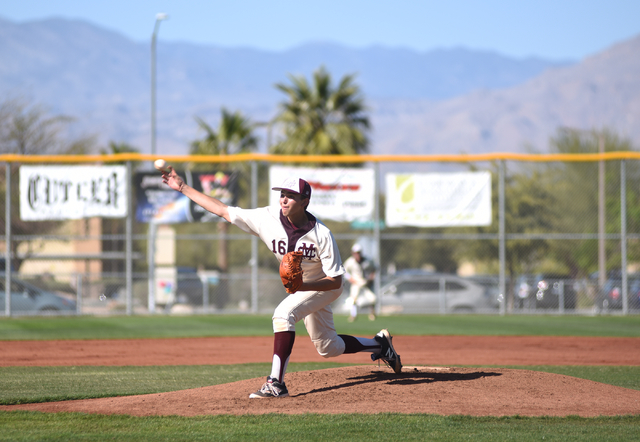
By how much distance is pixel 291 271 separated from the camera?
18.0ft

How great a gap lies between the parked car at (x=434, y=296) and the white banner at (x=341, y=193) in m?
2.54

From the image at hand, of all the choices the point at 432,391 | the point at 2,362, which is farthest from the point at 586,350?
the point at 2,362

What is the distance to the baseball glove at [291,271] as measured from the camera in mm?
5488

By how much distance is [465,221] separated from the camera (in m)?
18.0

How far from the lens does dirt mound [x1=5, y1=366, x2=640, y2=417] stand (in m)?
5.62

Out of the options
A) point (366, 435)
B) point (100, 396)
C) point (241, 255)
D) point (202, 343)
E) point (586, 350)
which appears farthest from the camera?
point (241, 255)

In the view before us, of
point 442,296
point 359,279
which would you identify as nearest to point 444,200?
point 442,296

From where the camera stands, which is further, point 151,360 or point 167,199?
point 167,199

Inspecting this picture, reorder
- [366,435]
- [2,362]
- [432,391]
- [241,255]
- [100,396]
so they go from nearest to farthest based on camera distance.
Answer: [366,435], [432,391], [100,396], [2,362], [241,255]

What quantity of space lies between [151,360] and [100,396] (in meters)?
3.54

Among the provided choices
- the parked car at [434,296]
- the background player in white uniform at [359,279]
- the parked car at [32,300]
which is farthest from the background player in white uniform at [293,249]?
the parked car at [434,296]

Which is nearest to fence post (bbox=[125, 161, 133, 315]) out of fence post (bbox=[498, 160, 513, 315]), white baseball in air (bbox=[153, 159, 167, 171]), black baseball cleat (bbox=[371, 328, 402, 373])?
fence post (bbox=[498, 160, 513, 315])

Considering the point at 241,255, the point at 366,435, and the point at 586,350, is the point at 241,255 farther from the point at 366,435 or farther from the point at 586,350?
the point at 366,435

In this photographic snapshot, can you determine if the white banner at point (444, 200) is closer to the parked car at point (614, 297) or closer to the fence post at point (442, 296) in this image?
the fence post at point (442, 296)
